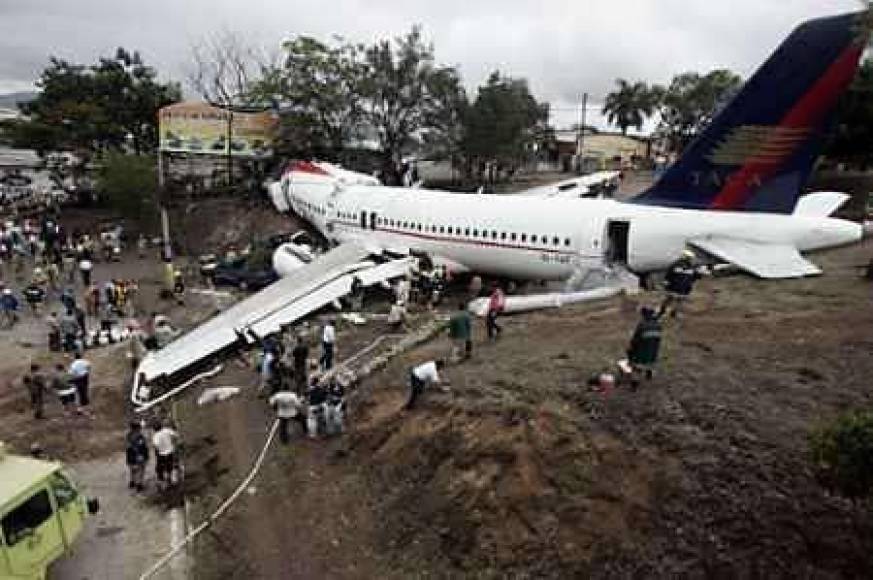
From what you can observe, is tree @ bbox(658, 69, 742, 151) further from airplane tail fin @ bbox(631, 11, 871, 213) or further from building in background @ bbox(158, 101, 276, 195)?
airplane tail fin @ bbox(631, 11, 871, 213)

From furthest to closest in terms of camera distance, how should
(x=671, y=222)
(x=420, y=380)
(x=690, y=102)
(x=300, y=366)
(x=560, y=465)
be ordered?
(x=690, y=102), (x=671, y=222), (x=300, y=366), (x=420, y=380), (x=560, y=465)

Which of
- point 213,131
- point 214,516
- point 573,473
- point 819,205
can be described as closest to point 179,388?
point 214,516

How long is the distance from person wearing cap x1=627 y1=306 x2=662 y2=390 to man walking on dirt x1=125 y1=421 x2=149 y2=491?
963 cm

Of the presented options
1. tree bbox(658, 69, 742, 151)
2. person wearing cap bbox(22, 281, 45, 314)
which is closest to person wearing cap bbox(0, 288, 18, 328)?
person wearing cap bbox(22, 281, 45, 314)

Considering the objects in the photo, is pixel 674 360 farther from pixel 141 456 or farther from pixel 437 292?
pixel 437 292

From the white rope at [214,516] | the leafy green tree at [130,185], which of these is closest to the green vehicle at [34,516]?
the white rope at [214,516]

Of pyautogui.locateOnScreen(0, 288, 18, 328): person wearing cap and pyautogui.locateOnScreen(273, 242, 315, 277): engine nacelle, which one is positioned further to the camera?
pyautogui.locateOnScreen(273, 242, 315, 277): engine nacelle

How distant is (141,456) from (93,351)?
399 inches

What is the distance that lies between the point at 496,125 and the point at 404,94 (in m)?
6.86

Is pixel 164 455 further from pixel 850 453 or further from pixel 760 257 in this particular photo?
pixel 760 257

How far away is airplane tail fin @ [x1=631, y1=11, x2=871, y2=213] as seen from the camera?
17891 millimetres

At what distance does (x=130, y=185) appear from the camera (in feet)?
120

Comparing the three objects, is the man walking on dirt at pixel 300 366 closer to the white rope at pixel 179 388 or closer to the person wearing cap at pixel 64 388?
the white rope at pixel 179 388

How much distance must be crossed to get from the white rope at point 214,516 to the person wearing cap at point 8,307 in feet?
49.5
